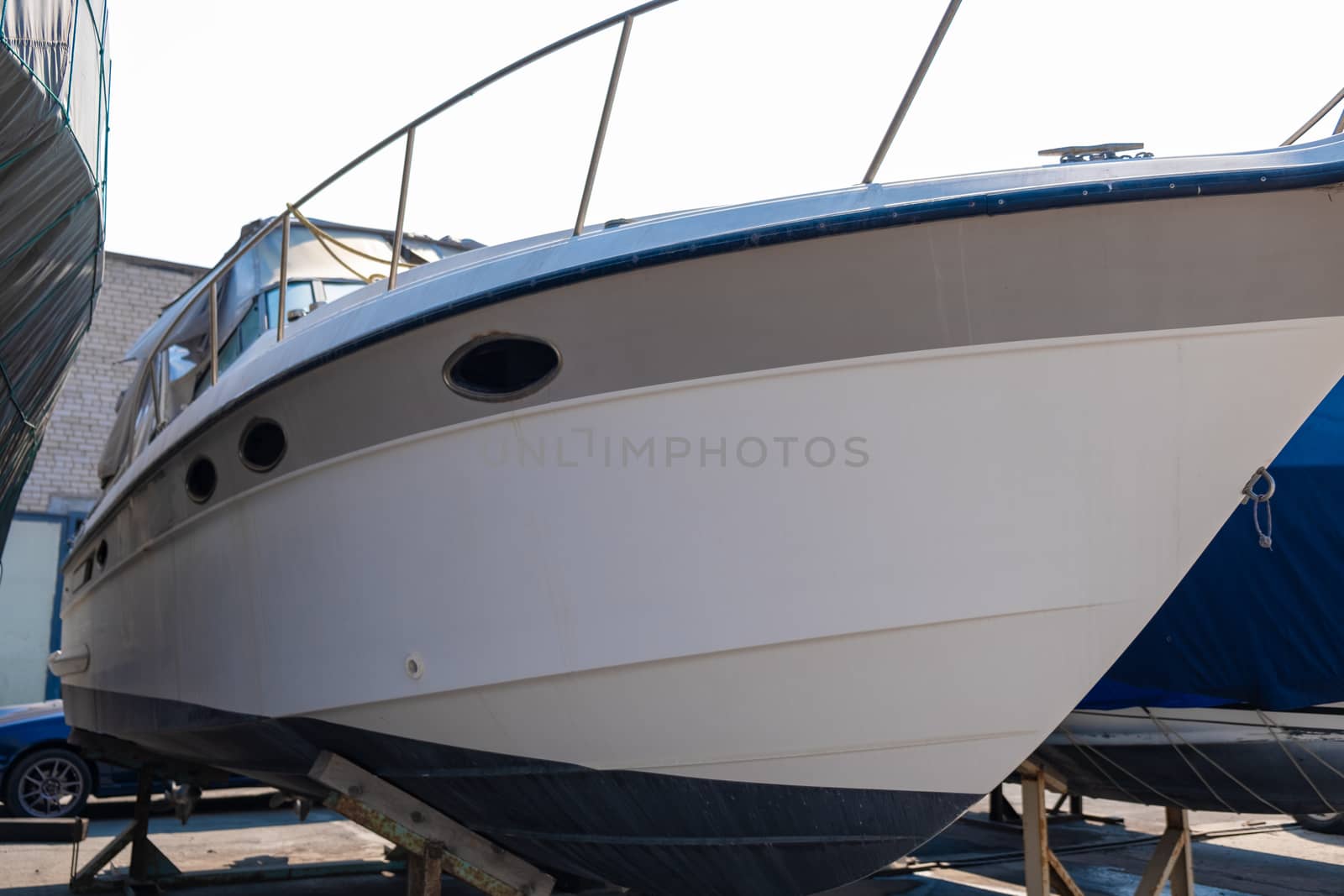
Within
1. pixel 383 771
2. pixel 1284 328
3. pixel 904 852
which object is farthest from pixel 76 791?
pixel 1284 328

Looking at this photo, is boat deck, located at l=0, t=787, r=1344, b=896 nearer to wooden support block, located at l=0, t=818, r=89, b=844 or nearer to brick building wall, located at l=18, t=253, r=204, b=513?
wooden support block, located at l=0, t=818, r=89, b=844

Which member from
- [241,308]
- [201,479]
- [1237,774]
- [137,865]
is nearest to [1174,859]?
[1237,774]

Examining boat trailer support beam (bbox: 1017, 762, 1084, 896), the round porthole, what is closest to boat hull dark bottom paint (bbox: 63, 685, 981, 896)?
the round porthole

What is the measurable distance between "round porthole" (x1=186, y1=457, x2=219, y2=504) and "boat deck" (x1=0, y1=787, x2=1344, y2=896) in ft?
9.31

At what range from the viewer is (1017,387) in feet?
8.93

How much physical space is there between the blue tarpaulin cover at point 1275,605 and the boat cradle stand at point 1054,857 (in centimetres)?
61

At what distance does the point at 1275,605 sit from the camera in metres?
4.46

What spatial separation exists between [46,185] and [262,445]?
1373 millimetres

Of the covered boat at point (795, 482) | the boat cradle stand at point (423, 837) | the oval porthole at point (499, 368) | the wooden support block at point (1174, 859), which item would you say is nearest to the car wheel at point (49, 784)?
the boat cradle stand at point (423, 837)

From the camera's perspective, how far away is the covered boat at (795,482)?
2678 mm

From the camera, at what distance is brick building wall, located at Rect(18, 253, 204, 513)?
565 inches

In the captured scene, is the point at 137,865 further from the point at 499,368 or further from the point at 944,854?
the point at 944,854

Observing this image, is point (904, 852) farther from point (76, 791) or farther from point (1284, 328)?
point (76, 791)

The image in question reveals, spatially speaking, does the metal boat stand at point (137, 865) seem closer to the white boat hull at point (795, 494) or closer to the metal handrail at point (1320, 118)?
the white boat hull at point (795, 494)
